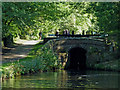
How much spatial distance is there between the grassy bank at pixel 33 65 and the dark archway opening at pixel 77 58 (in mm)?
3769

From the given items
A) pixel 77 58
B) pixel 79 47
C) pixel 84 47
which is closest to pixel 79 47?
pixel 79 47

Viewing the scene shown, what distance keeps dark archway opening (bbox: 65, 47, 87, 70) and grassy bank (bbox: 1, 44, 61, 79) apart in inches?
148

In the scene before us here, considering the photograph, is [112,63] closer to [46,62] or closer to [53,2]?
[46,62]

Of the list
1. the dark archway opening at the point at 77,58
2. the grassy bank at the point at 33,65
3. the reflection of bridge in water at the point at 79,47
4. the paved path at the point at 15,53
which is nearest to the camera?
the grassy bank at the point at 33,65

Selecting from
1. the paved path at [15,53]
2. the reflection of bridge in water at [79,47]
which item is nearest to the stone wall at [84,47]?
the reflection of bridge in water at [79,47]

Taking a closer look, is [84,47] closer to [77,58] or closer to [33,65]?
[77,58]

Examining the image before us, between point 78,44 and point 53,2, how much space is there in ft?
20.8

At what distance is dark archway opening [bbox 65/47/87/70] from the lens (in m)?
38.4

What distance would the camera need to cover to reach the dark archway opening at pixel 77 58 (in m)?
38.4

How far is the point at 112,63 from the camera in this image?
33.2m

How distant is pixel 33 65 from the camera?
29.7 m

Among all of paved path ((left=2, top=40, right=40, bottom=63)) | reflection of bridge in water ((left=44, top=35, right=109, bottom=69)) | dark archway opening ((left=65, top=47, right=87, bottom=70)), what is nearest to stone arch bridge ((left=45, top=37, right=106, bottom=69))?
reflection of bridge in water ((left=44, top=35, right=109, bottom=69))

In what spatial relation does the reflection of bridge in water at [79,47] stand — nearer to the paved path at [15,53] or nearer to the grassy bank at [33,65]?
the grassy bank at [33,65]

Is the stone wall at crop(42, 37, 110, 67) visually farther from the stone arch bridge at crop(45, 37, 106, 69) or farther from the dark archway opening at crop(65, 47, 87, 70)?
the dark archway opening at crop(65, 47, 87, 70)
